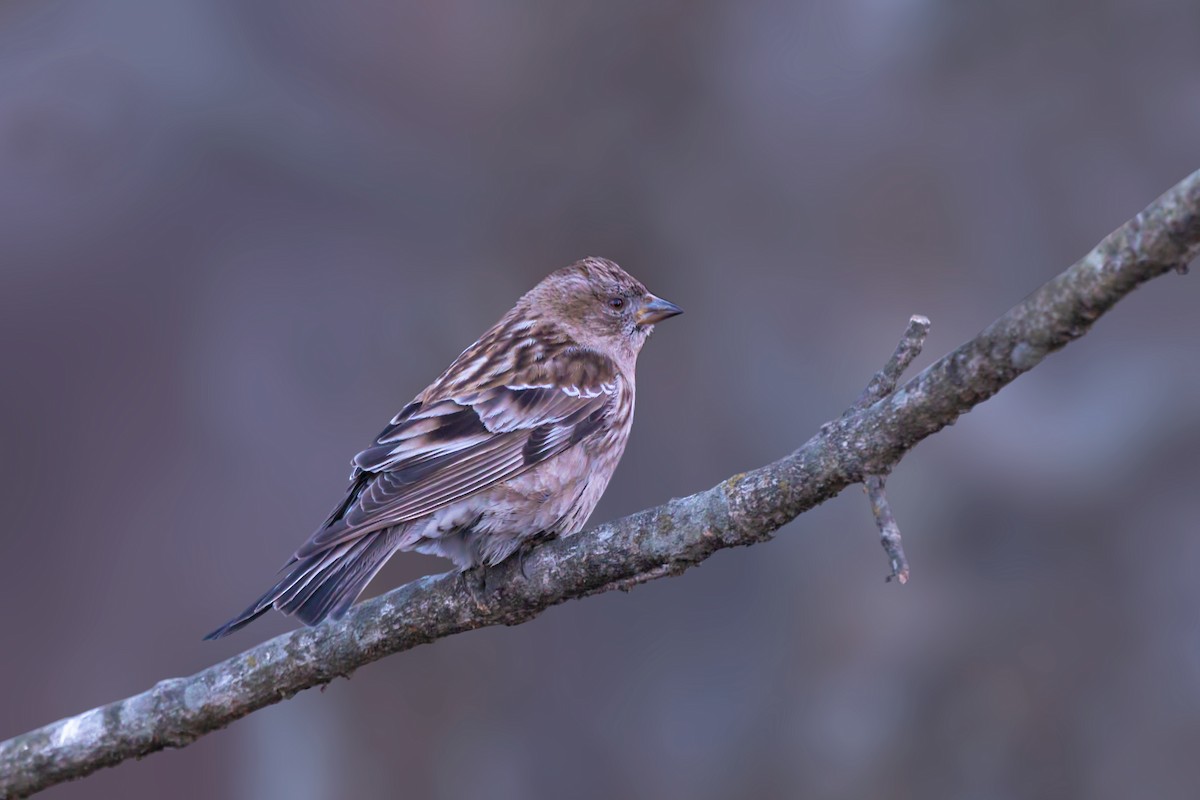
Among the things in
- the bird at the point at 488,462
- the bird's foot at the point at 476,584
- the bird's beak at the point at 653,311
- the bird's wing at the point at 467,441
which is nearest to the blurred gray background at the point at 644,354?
the bird's beak at the point at 653,311

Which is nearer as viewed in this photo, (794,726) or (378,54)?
(794,726)

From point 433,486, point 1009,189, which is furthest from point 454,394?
point 1009,189

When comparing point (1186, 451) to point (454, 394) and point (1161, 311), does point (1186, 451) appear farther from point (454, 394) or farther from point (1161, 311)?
point (454, 394)

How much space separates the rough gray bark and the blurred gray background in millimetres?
3852

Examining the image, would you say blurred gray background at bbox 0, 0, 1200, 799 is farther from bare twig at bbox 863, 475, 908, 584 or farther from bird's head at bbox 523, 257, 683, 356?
bare twig at bbox 863, 475, 908, 584

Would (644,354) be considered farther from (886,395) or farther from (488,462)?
(886,395)

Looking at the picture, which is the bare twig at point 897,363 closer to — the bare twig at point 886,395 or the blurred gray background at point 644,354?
the bare twig at point 886,395

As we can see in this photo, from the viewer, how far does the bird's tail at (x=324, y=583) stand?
3.64 m

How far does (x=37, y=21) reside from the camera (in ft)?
27.6

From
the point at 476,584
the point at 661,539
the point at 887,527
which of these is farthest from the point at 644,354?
the point at 887,527

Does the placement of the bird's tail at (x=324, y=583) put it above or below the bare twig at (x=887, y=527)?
above

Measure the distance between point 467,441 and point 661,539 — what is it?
1320 mm

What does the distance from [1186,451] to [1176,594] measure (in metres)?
1.04

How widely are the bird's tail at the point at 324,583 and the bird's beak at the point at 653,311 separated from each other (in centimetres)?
199
